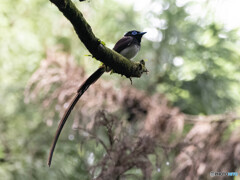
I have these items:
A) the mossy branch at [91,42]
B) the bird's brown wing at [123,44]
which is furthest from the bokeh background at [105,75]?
the mossy branch at [91,42]

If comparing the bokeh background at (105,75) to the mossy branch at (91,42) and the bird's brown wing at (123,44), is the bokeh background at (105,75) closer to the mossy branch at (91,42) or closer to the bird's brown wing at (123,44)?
the bird's brown wing at (123,44)

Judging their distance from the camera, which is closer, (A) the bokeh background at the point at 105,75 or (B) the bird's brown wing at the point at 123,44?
(B) the bird's brown wing at the point at 123,44

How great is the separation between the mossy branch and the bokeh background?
1782mm

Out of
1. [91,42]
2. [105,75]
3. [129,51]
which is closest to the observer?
[91,42]

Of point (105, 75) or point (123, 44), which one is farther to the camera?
point (105, 75)

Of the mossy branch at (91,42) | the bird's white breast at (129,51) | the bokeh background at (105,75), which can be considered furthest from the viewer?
the bokeh background at (105,75)

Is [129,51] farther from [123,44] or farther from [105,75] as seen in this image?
[105,75]

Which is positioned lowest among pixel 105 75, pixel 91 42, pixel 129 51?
pixel 91 42

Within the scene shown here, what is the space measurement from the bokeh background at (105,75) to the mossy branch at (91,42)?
1.78m

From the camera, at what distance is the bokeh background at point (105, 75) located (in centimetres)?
432

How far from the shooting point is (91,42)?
1.87 metres

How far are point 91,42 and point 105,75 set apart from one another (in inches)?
133

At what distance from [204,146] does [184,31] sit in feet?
7.49

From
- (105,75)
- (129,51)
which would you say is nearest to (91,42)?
(129,51)
